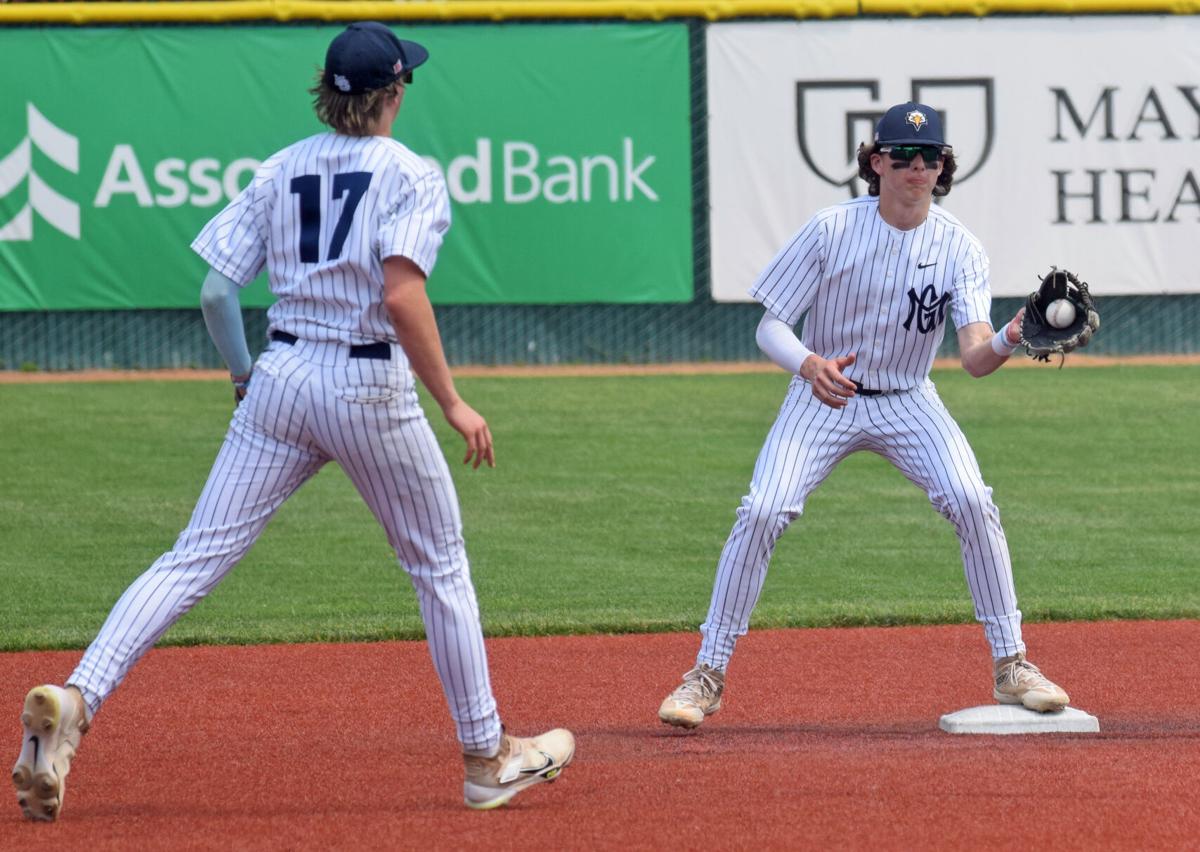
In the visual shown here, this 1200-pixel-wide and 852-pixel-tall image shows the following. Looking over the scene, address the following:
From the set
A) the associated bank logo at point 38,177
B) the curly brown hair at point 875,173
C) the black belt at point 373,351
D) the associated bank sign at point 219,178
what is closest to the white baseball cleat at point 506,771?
the black belt at point 373,351

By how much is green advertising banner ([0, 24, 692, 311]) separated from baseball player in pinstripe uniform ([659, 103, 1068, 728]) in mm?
9766

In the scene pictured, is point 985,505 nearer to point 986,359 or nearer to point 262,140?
point 986,359

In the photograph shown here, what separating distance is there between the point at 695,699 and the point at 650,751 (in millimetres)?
322

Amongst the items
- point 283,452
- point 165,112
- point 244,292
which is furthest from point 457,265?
point 283,452

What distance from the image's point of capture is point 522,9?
15367 millimetres

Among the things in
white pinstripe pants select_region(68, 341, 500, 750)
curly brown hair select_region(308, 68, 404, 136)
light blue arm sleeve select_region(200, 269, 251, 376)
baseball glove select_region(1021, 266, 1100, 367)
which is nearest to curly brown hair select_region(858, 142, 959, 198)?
baseball glove select_region(1021, 266, 1100, 367)

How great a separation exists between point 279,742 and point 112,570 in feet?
11.3

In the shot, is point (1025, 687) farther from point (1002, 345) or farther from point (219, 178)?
point (219, 178)

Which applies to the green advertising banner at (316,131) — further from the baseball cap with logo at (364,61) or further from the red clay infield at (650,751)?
the baseball cap with logo at (364,61)

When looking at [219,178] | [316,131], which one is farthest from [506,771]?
[219,178]

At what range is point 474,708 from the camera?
14.6 feet

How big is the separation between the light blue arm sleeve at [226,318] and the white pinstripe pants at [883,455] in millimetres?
1632

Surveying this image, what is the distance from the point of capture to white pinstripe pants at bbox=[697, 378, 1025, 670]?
5.50 metres

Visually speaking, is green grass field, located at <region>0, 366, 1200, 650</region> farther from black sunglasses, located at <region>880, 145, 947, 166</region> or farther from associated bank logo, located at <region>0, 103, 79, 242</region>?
black sunglasses, located at <region>880, 145, 947, 166</region>
